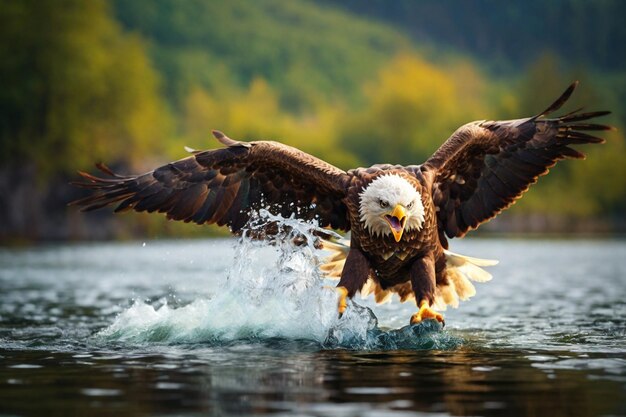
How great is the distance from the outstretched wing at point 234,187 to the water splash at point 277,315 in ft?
0.70

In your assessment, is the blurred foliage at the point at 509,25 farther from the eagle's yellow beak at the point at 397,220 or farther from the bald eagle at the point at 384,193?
the eagle's yellow beak at the point at 397,220

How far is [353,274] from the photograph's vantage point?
10.4 meters

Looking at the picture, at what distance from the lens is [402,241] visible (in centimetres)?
1027

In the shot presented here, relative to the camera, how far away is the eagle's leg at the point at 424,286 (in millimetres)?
10062

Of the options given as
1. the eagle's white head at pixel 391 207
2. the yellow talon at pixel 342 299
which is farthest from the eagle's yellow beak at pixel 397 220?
the yellow talon at pixel 342 299

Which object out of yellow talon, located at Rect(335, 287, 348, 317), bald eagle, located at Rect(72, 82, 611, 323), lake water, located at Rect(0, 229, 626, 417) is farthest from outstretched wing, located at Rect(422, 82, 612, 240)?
yellow talon, located at Rect(335, 287, 348, 317)

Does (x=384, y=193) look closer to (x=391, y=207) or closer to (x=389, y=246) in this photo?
(x=391, y=207)

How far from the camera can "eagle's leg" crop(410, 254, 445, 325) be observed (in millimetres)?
10062

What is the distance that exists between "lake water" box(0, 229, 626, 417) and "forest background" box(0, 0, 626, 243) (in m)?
32.3

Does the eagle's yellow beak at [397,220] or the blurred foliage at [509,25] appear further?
the blurred foliage at [509,25]

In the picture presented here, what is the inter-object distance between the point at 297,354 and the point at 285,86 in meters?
130

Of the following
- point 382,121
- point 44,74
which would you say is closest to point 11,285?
point 44,74

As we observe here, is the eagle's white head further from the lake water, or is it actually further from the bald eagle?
the lake water

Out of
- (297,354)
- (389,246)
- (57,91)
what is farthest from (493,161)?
(57,91)
